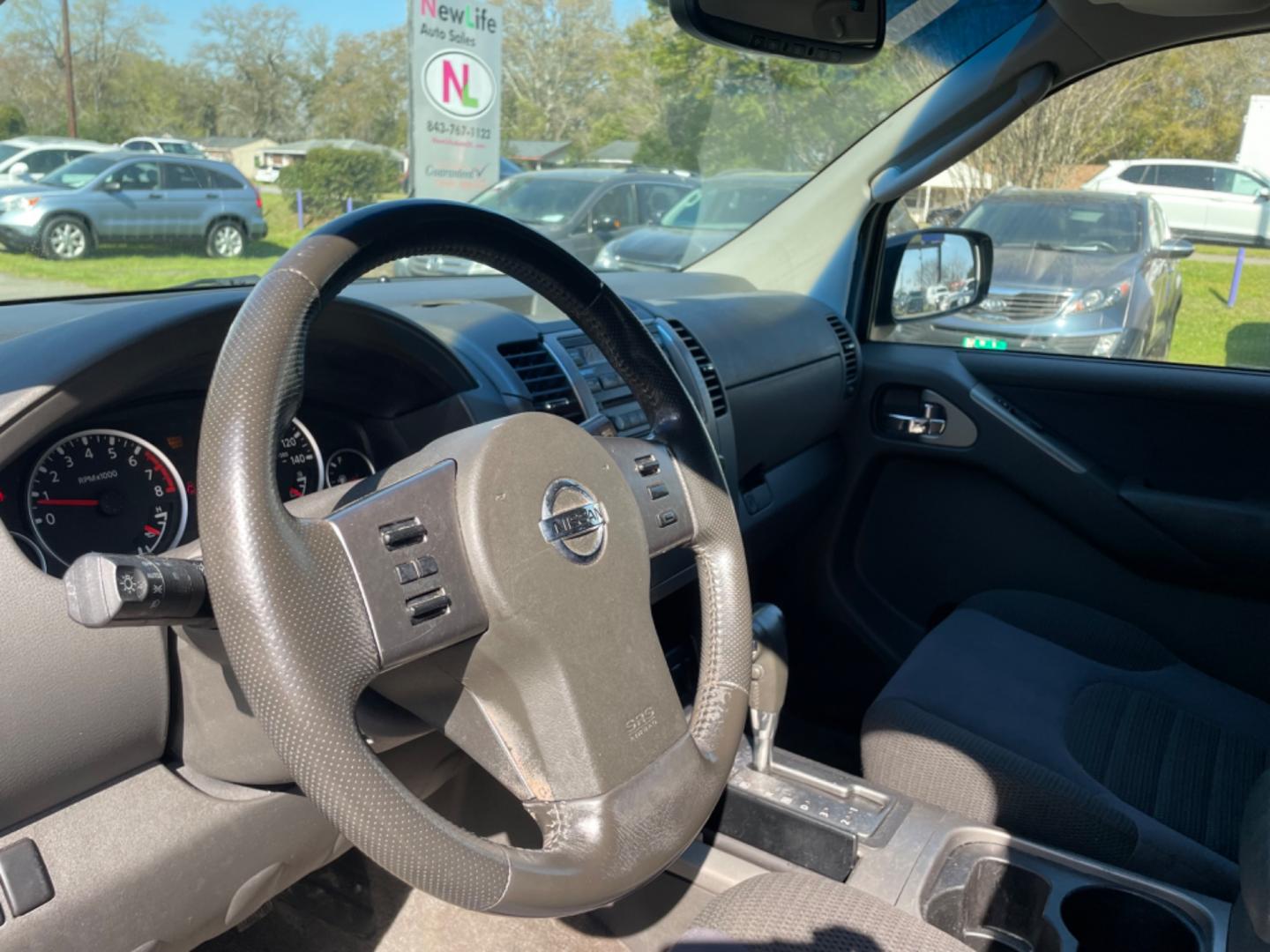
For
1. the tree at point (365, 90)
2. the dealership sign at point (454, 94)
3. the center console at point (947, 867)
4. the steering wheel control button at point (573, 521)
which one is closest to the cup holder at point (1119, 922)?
the center console at point (947, 867)

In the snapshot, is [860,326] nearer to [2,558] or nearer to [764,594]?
[764,594]

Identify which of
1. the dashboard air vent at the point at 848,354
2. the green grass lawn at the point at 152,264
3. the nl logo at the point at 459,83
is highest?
the nl logo at the point at 459,83

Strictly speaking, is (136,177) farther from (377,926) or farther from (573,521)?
(377,926)

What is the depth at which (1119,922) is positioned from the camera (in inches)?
69.2

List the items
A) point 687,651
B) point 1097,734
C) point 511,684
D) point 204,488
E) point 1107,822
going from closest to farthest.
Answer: point 204,488, point 511,684, point 1107,822, point 1097,734, point 687,651

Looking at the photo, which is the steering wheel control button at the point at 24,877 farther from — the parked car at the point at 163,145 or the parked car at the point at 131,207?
the parked car at the point at 163,145

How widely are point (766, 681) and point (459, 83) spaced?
11.0 ft

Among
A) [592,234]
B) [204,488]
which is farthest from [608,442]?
[592,234]

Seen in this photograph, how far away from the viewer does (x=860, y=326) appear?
3.17 m

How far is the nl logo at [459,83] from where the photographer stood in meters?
4.41

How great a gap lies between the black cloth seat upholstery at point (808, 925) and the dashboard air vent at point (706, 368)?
3.66 feet

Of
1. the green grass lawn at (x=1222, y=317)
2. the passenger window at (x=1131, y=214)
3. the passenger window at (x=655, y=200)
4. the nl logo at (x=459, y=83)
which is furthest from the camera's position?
the nl logo at (x=459, y=83)

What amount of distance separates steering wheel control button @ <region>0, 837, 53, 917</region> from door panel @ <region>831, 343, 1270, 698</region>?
7.39 feet

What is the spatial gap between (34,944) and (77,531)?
0.47m
